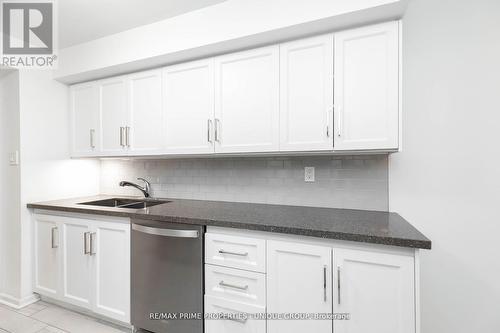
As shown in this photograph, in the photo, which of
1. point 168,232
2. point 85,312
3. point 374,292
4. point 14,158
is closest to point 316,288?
point 374,292

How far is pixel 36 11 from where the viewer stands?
6.05 ft

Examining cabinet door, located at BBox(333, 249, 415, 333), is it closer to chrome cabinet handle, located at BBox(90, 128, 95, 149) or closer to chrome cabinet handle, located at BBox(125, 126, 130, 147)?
chrome cabinet handle, located at BBox(125, 126, 130, 147)

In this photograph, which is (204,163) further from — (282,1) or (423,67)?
(423,67)

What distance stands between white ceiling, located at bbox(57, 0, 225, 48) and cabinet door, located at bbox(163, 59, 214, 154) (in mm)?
376

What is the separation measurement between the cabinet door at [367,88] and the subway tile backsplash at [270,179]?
13.3 inches

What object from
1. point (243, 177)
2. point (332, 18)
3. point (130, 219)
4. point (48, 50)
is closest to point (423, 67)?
point (332, 18)

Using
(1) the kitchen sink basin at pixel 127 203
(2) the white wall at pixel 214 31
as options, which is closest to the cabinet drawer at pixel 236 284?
(1) the kitchen sink basin at pixel 127 203

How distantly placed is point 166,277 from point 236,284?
51cm

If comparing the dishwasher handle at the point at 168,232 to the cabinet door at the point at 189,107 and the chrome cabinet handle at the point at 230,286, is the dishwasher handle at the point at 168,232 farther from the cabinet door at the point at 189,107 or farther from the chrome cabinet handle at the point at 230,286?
the cabinet door at the point at 189,107

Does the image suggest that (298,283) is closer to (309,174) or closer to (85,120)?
(309,174)

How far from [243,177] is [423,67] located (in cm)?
151

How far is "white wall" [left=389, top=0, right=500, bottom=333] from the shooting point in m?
1.49

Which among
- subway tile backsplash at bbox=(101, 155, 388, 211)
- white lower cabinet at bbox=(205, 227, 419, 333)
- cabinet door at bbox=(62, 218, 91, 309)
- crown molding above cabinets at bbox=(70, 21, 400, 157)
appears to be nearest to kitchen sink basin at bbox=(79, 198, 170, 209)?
subway tile backsplash at bbox=(101, 155, 388, 211)

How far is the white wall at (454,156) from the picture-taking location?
58.7 inches
